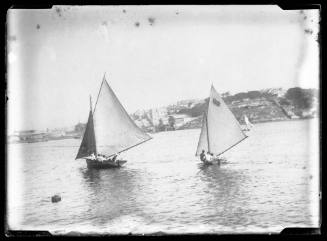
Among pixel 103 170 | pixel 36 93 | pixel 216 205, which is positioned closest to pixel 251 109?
pixel 216 205

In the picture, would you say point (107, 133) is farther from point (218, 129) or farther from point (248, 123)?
point (248, 123)

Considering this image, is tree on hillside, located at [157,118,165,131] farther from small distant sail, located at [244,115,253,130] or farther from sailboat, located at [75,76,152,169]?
small distant sail, located at [244,115,253,130]

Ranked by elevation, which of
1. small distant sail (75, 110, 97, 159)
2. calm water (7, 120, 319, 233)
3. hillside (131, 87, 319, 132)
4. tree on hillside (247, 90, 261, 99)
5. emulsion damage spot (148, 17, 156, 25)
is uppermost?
emulsion damage spot (148, 17, 156, 25)

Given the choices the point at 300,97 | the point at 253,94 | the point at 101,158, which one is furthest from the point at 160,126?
the point at 300,97

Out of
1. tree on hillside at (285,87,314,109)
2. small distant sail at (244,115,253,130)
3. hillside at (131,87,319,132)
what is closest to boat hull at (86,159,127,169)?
hillside at (131,87,319,132)

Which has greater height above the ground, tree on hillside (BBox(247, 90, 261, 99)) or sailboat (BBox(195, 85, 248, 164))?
tree on hillside (BBox(247, 90, 261, 99))

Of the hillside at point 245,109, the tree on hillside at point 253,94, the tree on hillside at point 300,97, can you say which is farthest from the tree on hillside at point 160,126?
the tree on hillside at point 300,97

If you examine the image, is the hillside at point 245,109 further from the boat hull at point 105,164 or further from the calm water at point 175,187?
the boat hull at point 105,164
